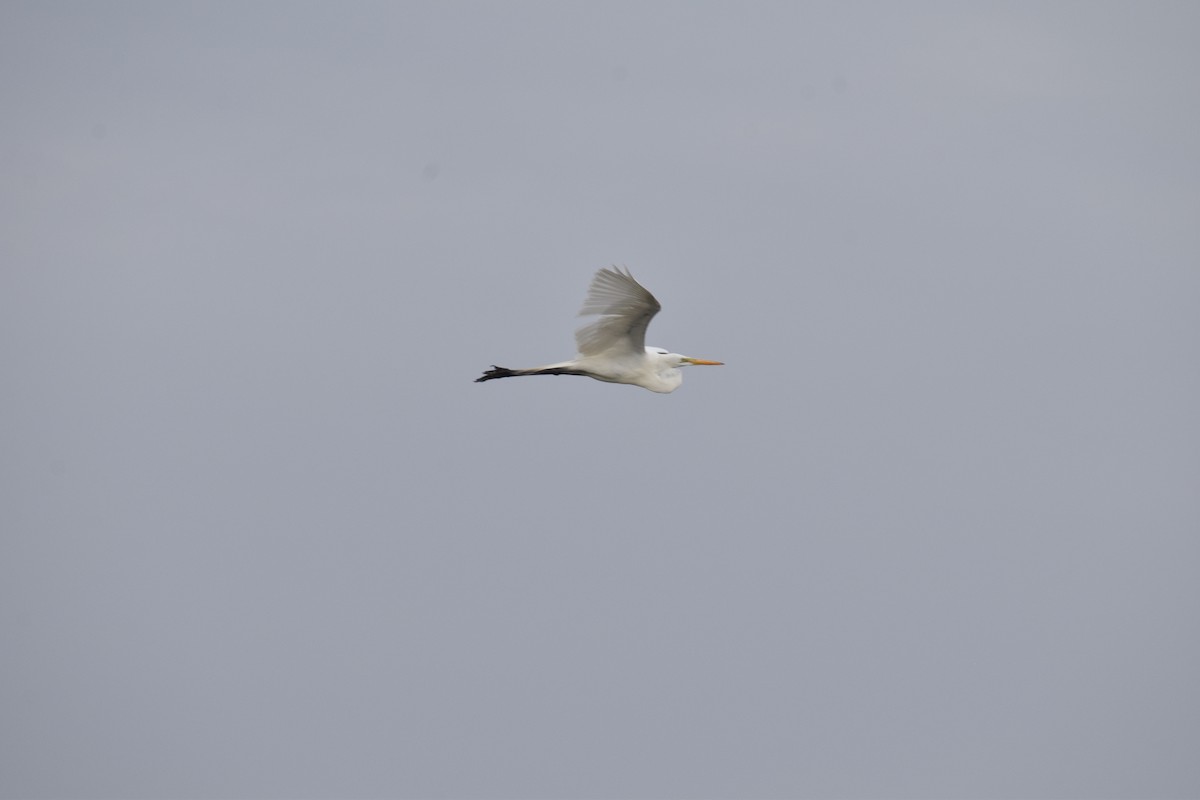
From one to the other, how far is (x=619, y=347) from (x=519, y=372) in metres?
1.44

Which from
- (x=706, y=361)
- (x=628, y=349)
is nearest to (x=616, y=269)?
(x=628, y=349)

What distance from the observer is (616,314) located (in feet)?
81.3

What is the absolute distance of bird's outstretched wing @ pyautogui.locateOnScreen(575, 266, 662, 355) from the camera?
949 inches

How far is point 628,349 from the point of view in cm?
2564

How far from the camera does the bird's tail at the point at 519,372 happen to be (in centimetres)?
2586

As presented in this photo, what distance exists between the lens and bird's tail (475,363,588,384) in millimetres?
25859

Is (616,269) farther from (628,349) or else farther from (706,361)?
(706,361)

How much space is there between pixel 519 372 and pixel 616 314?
1.92 meters

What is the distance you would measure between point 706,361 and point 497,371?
324 centimetres

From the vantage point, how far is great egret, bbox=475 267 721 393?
24297 millimetres

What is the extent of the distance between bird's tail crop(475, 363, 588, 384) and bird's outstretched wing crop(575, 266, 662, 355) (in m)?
0.31

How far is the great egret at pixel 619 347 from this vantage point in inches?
957

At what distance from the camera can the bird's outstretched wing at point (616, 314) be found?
24.1 meters

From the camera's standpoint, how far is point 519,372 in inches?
1023
